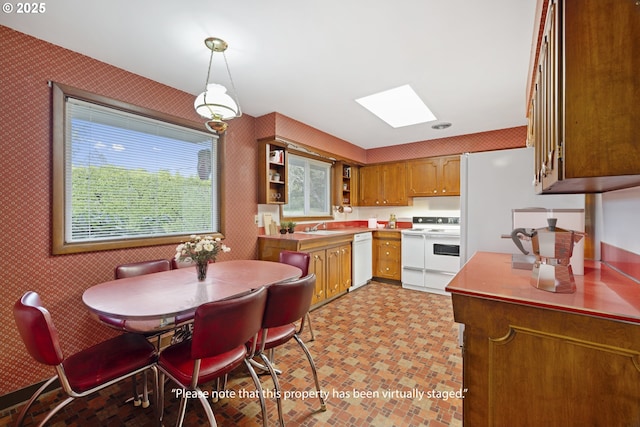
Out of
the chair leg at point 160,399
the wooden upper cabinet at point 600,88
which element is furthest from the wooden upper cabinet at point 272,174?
the wooden upper cabinet at point 600,88

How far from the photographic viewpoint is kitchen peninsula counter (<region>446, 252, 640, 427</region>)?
37.7 inches

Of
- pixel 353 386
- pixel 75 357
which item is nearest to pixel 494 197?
pixel 353 386

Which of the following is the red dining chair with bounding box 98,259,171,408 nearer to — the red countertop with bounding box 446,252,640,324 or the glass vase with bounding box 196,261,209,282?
the glass vase with bounding box 196,261,209,282

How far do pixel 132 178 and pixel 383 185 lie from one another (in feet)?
12.9

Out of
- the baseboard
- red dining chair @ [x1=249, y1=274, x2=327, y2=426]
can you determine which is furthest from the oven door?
the baseboard

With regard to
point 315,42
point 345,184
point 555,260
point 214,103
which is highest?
point 315,42

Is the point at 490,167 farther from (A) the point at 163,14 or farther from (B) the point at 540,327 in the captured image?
(A) the point at 163,14

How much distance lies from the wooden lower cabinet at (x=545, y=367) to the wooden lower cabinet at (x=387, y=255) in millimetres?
3309

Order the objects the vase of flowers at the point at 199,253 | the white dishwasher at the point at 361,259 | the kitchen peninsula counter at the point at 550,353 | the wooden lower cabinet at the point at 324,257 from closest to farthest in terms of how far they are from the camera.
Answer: the kitchen peninsula counter at the point at 550,353, the vase of flowers at the point at 199,253, the wooden lower cabinet at the point at 324,257, the white dishwasher at the point at 361,259

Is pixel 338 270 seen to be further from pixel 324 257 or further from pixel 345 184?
pixel 345 184

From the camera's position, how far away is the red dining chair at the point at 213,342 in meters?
1.21

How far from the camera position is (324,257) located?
11.8ft

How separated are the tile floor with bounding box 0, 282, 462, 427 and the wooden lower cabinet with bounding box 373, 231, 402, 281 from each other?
145cm

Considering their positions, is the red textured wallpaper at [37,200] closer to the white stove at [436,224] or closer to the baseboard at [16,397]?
the baseboard at [16,397]
